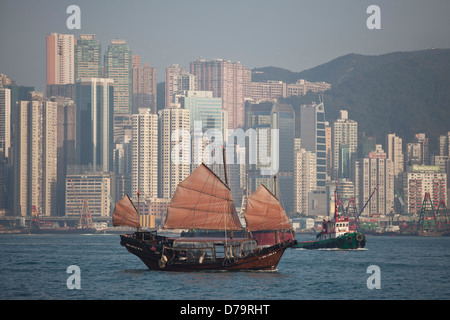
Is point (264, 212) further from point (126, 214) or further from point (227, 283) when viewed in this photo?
point (227, 283)

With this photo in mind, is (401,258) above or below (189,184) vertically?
below

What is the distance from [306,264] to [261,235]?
5041 centimetres

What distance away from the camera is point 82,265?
9906 centimetres

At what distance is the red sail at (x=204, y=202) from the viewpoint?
8294 cm

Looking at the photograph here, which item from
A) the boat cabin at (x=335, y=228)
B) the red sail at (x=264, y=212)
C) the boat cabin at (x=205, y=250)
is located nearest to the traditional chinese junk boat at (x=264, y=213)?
the red sail at (x=264, y=212)

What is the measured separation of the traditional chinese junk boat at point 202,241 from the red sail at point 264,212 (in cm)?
63

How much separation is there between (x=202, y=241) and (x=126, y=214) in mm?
11456

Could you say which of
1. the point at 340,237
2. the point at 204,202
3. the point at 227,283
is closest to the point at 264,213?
the point at 204,202

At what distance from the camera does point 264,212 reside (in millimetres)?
85688

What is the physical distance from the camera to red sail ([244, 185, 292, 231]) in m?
84.9

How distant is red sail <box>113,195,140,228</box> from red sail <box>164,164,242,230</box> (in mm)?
5511

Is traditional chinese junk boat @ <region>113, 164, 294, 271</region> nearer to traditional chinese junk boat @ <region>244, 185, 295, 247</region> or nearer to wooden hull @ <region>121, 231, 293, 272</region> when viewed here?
wooden hull @ <region>121, 231, 293, 272</region>
